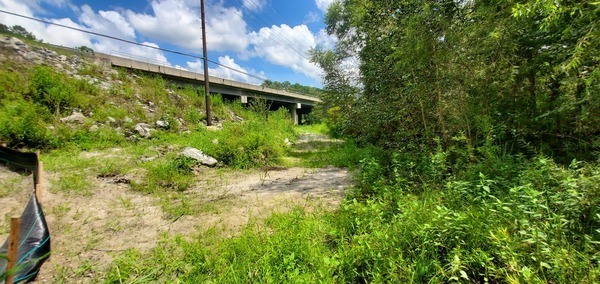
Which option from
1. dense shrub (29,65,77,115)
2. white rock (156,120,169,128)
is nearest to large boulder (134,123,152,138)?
white rock (156,120,169,128)

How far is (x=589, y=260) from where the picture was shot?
5.15ft

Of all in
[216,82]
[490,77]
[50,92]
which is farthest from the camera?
[216,82]

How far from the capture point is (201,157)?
263 inches

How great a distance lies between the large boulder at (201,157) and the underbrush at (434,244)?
386 cm

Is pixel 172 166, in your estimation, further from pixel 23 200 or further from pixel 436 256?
pixel 436 256

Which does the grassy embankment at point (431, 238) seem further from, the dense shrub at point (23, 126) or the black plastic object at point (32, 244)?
the dense shrub at point (23, 126)

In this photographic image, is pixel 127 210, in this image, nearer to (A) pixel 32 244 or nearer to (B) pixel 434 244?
(A) pixel 32 244

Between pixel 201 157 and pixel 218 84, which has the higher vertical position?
pixel 218 84

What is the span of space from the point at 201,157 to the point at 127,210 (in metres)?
2.83

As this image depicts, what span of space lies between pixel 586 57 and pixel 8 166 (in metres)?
10.1

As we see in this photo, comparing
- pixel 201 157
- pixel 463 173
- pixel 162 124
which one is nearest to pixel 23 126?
pixel 162 124

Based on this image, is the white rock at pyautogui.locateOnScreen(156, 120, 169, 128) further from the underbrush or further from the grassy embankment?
the underbrush

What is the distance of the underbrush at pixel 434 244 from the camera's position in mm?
1681

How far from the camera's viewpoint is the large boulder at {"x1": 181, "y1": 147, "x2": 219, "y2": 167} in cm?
654
